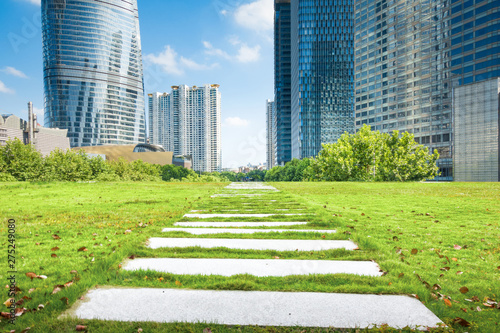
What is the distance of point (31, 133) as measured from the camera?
353 ft

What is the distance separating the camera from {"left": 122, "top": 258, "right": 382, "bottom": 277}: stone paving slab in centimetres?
333

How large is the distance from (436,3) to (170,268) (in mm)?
104242

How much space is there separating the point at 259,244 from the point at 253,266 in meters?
1.04

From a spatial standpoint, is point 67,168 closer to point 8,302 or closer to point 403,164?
point 8,302

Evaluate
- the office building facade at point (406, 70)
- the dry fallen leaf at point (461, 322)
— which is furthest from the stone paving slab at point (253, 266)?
the office building facade at point (406, 70)

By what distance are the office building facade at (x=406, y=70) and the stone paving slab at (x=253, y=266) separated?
86.4m

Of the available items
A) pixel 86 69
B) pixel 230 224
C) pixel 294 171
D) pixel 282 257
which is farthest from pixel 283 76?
pixel 282 257

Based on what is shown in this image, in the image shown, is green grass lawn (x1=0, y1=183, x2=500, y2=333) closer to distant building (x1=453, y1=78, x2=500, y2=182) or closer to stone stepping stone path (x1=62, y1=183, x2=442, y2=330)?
stone stepping stone path (x1=62, y1=183, x2=442, y2=330)

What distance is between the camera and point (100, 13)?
462ft

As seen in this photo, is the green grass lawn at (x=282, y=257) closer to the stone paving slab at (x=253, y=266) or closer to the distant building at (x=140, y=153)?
the stone paving slab at (x=253, y=266)

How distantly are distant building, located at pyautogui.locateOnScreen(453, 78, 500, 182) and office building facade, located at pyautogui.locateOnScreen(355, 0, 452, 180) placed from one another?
139 inches

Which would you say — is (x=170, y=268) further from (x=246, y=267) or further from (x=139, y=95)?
(x=139, y=95)

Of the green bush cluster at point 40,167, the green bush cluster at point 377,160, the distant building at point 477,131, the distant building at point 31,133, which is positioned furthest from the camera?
the distant building at point 31,133

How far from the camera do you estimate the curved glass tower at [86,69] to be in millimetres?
135875
